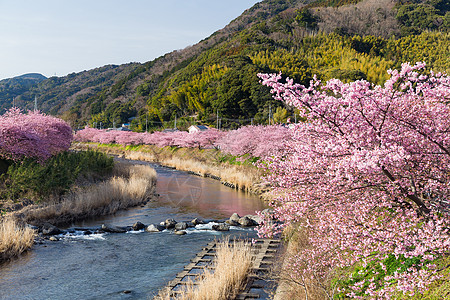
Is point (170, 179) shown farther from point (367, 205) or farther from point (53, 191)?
point (367, 205)

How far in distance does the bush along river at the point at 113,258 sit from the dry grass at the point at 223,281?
1559 mm

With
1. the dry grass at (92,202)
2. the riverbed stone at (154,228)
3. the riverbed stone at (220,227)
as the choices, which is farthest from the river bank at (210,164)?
the dry grass at (92,202)

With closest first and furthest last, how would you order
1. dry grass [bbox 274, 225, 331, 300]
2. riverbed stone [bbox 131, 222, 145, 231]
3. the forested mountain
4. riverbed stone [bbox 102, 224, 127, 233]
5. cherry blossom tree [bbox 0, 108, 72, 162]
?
dry grass [bbox 274, 225, 331, 300] < riverbed stone [bbox 102, 224, 127, 233] < riverbed stone [bbox 131, 222, 145, 231] < cherry blossom tree [bbox 0, 108, 72, 162] < the forested mountain

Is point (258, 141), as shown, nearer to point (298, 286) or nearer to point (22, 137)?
point (22, 137)

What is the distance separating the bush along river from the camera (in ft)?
30.3

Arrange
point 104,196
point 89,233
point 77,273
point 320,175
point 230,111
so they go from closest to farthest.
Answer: point 320,175 < point 77,273 < point 89,233 < point 104,196 < point 230,111

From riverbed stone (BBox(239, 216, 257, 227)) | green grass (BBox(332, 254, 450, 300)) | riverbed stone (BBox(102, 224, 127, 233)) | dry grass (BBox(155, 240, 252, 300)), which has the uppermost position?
green grass (BBox(332, 254, 450, 300))

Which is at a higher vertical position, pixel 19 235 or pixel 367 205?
pixel 367 205

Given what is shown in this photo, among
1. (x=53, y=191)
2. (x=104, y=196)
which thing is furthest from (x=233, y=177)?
(x=53, y=191)

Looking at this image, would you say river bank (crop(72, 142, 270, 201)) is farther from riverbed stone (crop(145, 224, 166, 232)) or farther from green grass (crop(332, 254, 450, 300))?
green grass (crop(332, 254, 450, 300))

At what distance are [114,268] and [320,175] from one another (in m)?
8.37

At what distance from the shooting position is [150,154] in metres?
54.0

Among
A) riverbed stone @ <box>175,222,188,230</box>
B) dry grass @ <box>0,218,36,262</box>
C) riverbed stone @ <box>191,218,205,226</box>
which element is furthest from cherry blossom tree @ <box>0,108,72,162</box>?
riverbed stone @ <box>191,218,205,226</box>

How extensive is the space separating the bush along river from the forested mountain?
43701mm
